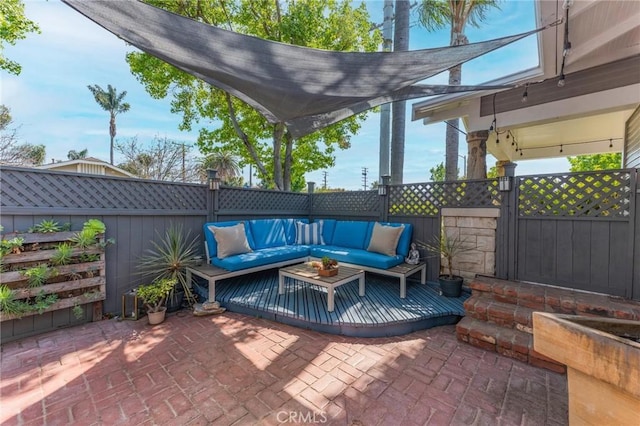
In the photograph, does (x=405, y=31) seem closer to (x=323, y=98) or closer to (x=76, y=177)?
(x=323, y=98)

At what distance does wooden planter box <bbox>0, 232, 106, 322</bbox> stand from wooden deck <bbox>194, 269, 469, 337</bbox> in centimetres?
132

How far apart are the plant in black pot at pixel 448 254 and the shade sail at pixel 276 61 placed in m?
2.30

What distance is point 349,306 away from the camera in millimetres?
3592

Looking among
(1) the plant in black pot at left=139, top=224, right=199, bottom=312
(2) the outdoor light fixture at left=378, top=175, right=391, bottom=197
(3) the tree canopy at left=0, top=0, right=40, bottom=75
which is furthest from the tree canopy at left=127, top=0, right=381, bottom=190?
(1) the plant in black pot at left=139, top=224, right=199, bottom=312

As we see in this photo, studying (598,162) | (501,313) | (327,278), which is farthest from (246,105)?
(598,162)

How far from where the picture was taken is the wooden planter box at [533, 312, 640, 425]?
1061 mm

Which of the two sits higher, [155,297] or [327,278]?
[327,278]

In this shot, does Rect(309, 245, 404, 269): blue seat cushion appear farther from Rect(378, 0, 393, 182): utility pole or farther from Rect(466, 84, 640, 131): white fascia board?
Rect(378, 0, 393, 182): utility pole

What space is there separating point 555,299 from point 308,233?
4171 mm

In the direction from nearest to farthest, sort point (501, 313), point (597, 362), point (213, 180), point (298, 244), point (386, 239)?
1. point (597, 362)
2. point (501, 313)
3. point (386, 239)
4. point (213, 180)
5. point (298, 244)

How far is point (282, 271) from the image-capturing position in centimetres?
393

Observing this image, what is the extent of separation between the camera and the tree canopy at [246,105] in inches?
300

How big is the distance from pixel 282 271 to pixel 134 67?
8.39 metres

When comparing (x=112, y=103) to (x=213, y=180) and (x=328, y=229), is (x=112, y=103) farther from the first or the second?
(x=328, y=229)
